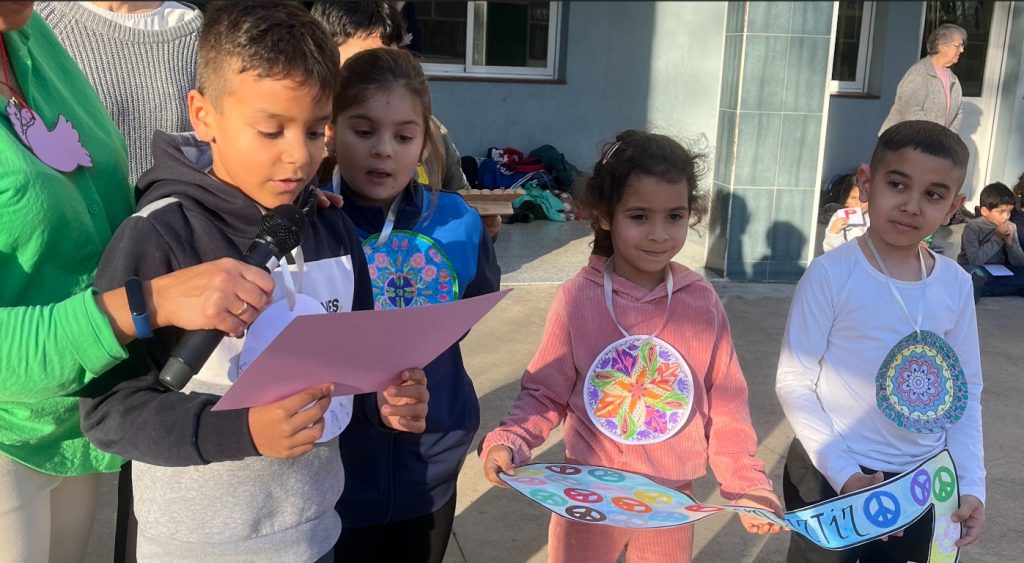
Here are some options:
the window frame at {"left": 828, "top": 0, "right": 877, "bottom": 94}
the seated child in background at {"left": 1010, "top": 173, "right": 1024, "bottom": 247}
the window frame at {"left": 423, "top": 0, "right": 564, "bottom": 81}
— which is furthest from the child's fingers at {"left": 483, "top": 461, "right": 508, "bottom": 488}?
the window frame at {"left": 828, "top": 0, "right": 877, "bottom": 94}

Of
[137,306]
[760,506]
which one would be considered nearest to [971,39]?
[760,506]

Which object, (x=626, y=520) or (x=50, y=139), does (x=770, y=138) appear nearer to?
(x=626, y=520)

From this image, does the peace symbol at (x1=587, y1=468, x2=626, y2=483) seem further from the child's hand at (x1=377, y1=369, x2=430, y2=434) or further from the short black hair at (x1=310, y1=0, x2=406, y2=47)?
the short black hair at (x1=310, y1=0, x2=406, y2=47)

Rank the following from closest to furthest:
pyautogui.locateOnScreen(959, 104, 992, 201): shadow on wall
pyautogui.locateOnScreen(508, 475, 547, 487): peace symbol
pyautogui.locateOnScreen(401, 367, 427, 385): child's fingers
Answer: pyautogui.locateOnScreen(401, 367, 427, 385): child's fingers
pyautogui.locateOnScreen(508, 475, 547, 487): peace symbol
pyautogui.locateOnScreen(959, 104, 992, 201): shadow on wall

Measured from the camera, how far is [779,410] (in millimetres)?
4543

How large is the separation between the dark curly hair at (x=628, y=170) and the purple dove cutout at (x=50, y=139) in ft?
3.97

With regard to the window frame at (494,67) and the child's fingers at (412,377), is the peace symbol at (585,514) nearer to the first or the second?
the child's fingers at (412,377)

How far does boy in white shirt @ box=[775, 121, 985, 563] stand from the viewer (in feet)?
7.64

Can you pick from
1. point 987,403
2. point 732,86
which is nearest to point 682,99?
point 732,86

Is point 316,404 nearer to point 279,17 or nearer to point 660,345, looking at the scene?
point 279,17

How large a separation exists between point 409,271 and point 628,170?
590mm

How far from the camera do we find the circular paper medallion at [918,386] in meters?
2.33

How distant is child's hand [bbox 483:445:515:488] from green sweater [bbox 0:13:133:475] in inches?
29.4

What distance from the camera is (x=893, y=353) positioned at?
2334 mm
